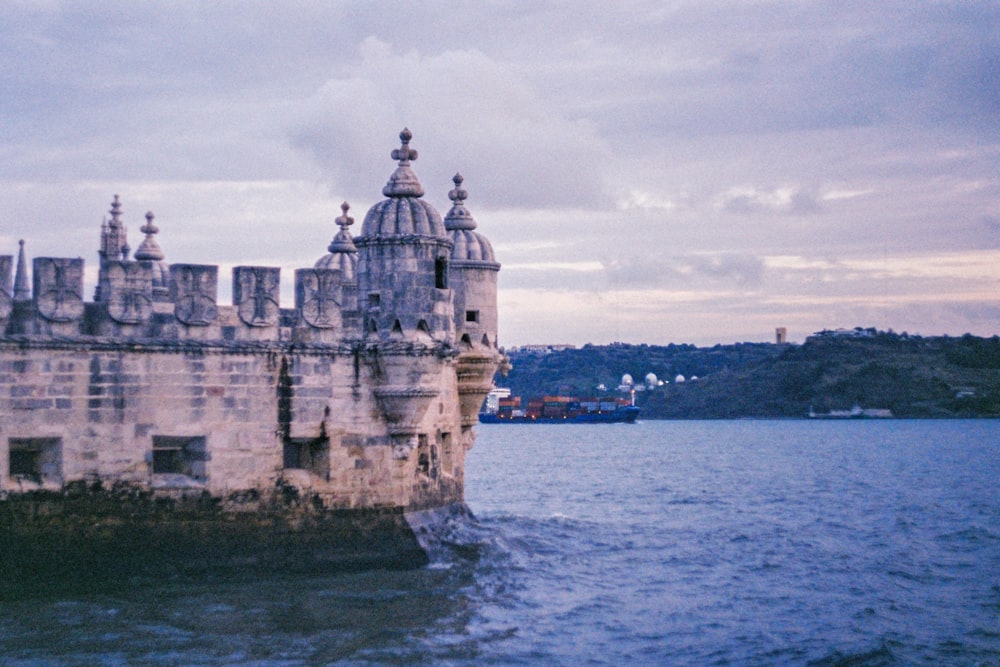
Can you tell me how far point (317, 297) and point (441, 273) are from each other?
3.04 meters

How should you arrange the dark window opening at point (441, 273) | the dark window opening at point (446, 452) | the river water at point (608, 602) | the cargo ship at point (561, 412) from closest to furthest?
Answer: 1. the river water at point (608, 602)
2. the dark window opening at point (441, 273)
3. the dark window opening at point (446, 452)
4. the cargo ship at point (561, 412)

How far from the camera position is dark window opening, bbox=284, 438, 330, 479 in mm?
23656

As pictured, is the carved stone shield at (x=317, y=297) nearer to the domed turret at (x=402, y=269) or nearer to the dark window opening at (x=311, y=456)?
the domed turret at (x=402, y=269)

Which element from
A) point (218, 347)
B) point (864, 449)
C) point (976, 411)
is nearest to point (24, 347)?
point (218, 347)

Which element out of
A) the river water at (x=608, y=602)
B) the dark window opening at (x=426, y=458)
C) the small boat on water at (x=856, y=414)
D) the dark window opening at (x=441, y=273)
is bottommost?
the river water at (x=608, y=602)

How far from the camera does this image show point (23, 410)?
21.2 metres

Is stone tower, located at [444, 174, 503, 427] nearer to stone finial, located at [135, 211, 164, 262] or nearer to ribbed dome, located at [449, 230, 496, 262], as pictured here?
ribbed dome, located at [449, 230, 496, 262]

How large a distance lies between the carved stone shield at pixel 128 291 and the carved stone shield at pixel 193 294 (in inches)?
19.4

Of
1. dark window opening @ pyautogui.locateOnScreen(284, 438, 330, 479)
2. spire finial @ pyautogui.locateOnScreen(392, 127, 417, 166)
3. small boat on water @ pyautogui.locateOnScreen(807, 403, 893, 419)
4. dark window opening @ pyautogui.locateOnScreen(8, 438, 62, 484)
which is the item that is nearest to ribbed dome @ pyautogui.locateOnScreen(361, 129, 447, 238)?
spire finial @ pyautogui.locateOnScreen(392, 127, 417, 166)

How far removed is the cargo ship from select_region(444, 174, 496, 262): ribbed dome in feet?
445

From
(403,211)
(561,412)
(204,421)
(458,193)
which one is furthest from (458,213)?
(561,412)

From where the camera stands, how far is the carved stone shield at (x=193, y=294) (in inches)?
894

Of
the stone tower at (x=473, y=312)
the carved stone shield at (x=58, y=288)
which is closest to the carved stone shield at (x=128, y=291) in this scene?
the carved stone shield at (x=58, y=288)

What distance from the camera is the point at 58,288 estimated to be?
21.6m
